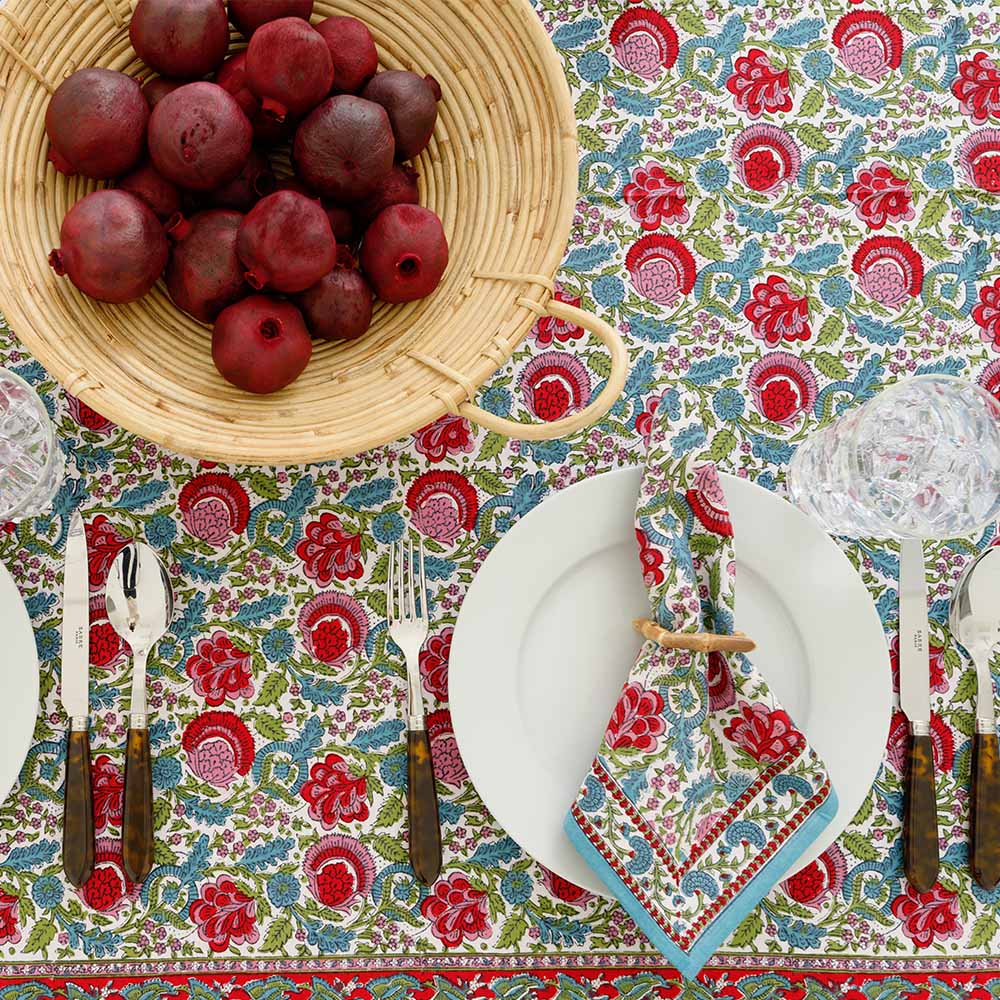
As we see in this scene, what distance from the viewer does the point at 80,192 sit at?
768 millimetres

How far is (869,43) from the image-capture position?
900 millimetres

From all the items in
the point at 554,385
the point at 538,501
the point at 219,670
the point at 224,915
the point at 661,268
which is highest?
the point at 661,268

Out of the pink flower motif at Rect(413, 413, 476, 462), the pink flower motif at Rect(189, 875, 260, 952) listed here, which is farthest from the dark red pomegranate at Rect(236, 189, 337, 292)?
the pink flower motif at Rect(189, 875, 260, 952)

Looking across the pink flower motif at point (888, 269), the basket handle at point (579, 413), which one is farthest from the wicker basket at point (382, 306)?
the pink flower motif at point (888, 269)

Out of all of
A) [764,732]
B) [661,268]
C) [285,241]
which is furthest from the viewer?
[661,268]

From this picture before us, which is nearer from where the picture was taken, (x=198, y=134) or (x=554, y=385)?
(x=198, y=134)

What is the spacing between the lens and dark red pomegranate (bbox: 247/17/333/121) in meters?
0.68

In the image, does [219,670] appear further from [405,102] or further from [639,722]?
[405,102]

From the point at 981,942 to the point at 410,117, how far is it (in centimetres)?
87

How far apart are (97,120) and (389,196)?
0.71 feet

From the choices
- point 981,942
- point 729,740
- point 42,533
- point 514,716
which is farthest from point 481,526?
point 981,942

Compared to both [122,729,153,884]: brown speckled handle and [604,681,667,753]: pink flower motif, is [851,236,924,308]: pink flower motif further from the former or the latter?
[122,729,153,884]: brown speckled handle

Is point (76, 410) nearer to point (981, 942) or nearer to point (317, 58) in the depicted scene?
point (317, 58)

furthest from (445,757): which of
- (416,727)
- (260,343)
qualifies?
(260,343)
